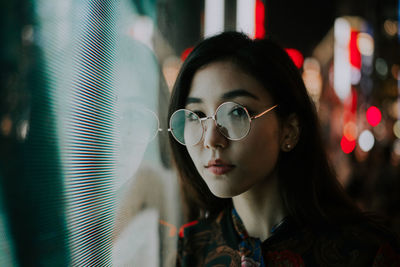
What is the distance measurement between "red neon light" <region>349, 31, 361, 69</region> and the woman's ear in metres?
8.47

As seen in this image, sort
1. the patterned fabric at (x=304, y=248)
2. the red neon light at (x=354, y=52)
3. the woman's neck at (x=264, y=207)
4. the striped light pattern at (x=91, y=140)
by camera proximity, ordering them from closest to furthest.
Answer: the striped light pattern at (x=91, y=140), the patterned fabric at (x=304, y=248), the woman's neck at (x=264, y=207), the red neon light at (x=354, y=52)

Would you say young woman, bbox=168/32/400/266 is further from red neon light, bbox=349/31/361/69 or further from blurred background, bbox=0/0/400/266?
red neon light, bbox=349/31/361/69

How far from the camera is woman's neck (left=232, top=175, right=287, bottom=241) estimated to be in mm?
1250

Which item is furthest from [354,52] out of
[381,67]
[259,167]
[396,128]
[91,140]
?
[91,140]

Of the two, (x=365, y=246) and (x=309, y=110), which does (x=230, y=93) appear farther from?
(x=365, y=246)

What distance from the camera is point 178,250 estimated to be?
1.38 meters

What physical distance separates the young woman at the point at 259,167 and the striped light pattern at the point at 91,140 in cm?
30

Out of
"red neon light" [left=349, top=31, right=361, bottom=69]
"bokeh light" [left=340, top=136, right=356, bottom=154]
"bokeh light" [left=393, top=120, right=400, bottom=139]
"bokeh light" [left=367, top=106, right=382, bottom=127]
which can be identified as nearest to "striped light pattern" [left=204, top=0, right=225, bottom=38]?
"red neon light" [left=349, top=31, right=361, bottom=69]

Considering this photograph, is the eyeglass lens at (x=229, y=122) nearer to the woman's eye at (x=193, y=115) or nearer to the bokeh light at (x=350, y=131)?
the woman's eye at (x=193, y=115)

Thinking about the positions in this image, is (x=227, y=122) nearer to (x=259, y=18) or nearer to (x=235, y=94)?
(x=235, y=94)

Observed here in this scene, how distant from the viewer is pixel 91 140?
31.4 inches

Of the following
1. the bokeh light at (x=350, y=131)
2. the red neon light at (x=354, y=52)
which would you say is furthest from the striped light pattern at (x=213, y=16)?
the bokeh light at (x=350, y=131)

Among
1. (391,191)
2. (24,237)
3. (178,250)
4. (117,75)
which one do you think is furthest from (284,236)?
(391,191)

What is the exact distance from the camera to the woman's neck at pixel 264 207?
1250 mm
